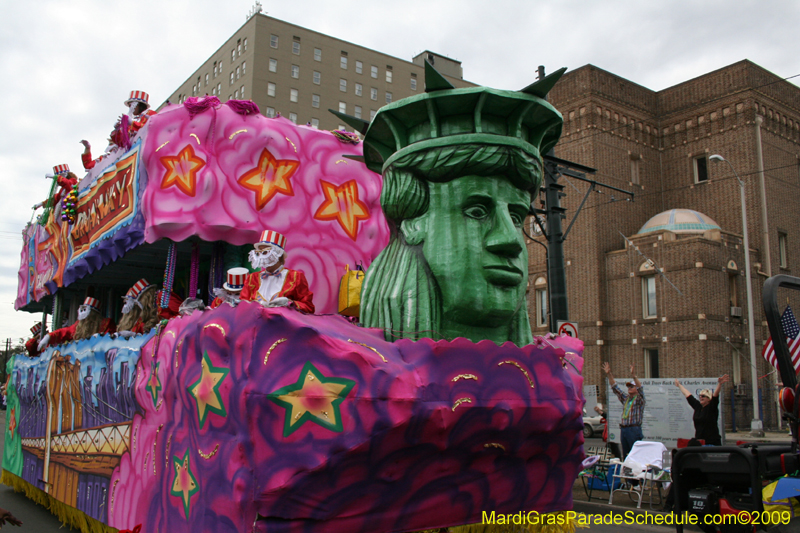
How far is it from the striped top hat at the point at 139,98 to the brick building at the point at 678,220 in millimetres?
21153

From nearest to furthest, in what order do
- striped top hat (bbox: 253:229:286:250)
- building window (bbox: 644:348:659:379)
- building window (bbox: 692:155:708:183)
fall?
striped top hat (bbox: 253:229:286:250), building window (bbox: 644:348:659:379), building window (bbox: 692:155:708:183)

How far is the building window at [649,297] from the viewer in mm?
27391

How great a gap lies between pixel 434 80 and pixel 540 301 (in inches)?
1013

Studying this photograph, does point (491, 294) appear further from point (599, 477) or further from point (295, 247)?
point (599, 477)

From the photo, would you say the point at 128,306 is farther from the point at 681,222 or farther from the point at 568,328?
the point at 681,222

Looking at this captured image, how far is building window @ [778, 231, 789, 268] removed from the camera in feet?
98.9

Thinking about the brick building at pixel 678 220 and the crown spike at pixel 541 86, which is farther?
the brick building at pixel 678 220

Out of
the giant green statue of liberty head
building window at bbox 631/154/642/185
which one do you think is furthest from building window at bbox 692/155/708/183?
the giant green statue of liberty head

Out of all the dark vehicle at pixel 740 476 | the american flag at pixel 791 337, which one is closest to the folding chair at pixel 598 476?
the american flag at pixel 791 337

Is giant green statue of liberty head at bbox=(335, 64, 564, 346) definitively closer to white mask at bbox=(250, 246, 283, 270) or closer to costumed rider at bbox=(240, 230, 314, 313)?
costumed rider at bbox=(240, 230, 314, 313)

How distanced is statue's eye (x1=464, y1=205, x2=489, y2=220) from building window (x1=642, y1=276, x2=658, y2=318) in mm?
23638

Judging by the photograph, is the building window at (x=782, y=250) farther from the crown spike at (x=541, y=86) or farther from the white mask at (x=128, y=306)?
the white mask at (x=128, y=306)

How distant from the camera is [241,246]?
8086 millimetres

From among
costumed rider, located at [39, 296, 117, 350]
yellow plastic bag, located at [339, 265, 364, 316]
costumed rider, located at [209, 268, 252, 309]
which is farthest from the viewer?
costumed rider, located at [39, 296, 117, 350]
